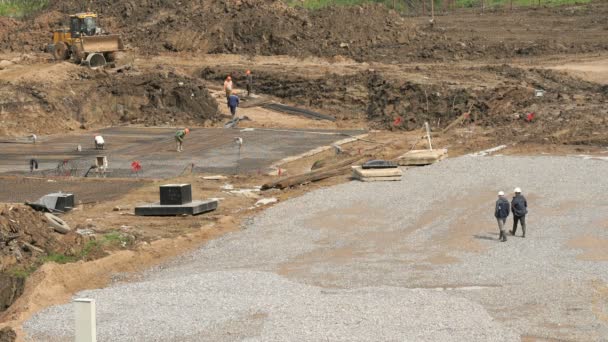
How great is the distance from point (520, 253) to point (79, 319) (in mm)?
13563

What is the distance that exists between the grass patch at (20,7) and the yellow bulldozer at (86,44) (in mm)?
23225

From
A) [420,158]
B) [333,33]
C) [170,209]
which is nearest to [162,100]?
[333,33]

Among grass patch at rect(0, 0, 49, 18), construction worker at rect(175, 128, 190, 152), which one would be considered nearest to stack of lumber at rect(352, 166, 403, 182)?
construction worker at rect(175, 128, 190, 152)

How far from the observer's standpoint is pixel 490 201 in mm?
29250

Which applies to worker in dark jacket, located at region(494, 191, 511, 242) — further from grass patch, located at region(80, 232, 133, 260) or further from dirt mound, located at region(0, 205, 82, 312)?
dirt mound, located at region(0, 205, 82, 312)

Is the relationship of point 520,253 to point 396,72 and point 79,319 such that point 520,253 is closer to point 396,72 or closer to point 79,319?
point 79,319

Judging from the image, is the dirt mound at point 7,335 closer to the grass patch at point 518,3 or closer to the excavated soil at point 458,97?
the excavated soil at point 458,97

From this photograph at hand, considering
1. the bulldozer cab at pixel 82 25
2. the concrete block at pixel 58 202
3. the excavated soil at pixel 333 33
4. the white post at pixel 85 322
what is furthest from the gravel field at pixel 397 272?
the bulldozer cab at pixel 82 25

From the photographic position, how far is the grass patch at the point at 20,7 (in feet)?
257

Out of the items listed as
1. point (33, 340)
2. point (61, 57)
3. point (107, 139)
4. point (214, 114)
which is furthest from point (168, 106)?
point (33, 340)

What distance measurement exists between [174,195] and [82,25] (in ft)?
92.0

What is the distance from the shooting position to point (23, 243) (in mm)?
24453

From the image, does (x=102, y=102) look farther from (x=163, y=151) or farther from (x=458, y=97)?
(x=458, y=97)

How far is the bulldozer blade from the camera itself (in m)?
54.1
